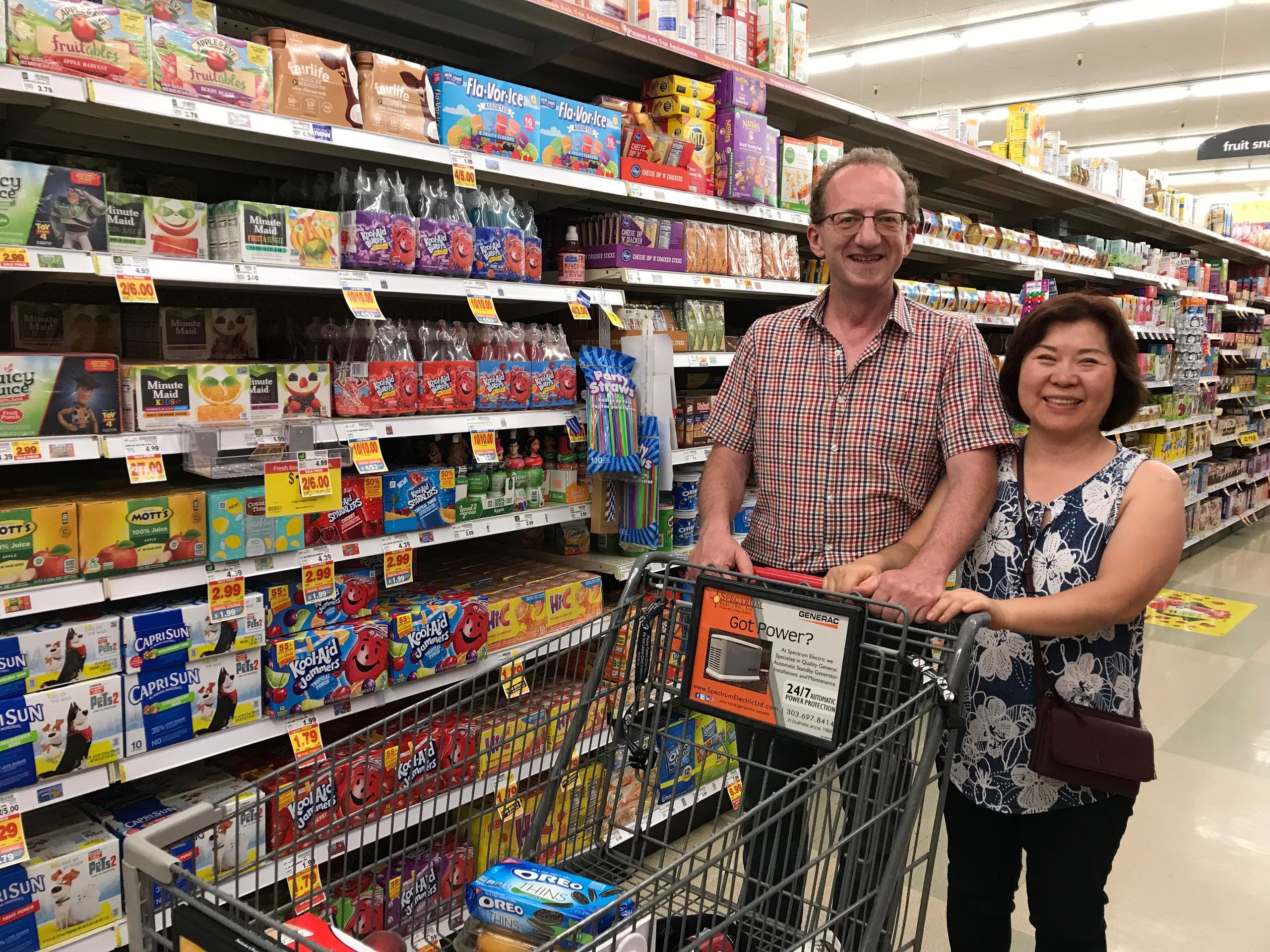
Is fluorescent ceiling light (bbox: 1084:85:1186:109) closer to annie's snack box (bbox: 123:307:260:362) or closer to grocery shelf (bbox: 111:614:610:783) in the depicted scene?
grocery shelf (bbox: 111:614:610:783)

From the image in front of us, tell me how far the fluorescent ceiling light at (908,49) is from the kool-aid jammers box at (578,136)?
918 cm

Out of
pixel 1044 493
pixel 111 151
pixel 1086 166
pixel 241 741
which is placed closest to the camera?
pixel 1044 493

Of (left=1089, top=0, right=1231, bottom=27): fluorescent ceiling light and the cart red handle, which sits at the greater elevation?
(left=1089, top=0, right=1231, bottom=27): fluorescent ceiling light

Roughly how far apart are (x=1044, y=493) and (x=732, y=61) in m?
2.23

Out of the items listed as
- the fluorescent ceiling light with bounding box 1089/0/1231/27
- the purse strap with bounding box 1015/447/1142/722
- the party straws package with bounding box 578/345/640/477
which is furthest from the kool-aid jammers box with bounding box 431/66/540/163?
the fluorescent ceiling light with bounding box 1089/0/1231/27

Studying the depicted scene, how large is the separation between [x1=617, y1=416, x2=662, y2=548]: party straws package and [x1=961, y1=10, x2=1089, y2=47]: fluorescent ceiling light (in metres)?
9.16

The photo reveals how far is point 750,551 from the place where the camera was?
2369mm

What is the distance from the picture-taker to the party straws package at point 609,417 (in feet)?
9.65

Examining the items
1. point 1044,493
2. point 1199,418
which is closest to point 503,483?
point 1044,493

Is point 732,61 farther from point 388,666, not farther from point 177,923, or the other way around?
point 177,923

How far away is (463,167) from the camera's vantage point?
2.54 m

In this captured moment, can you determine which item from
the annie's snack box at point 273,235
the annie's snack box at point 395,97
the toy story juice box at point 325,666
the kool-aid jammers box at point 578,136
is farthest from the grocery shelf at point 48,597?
the kool-aid jammers box at point 578,136

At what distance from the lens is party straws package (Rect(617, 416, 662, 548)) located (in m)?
3.06

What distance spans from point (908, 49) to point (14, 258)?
11.2 meters
